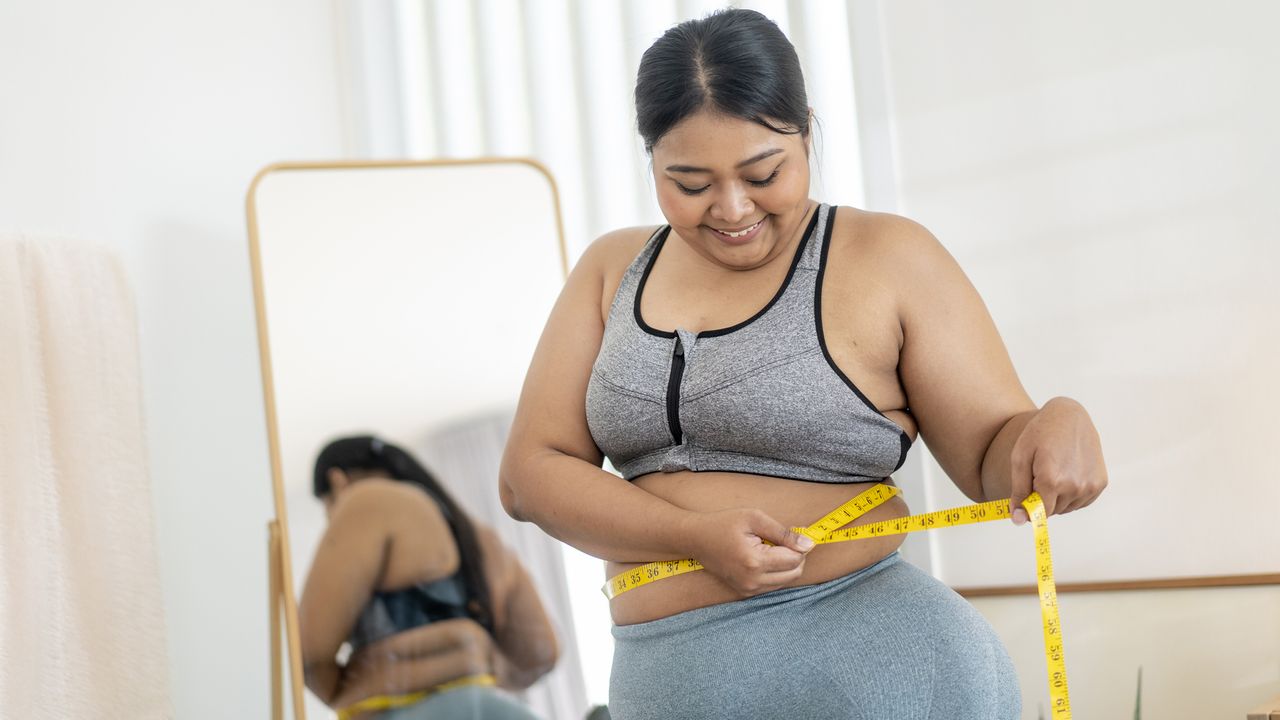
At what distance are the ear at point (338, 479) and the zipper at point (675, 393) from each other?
1364mm

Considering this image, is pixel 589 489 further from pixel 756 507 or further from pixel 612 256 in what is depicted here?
pixel 612 256

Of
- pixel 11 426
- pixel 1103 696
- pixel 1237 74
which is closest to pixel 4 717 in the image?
pixel 11 426

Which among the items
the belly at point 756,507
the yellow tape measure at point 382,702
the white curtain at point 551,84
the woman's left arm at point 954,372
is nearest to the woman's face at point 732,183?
the woman's left arm at point 954,372

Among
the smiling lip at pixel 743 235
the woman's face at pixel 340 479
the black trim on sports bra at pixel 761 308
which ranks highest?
the smiling lip at pixel 743 235

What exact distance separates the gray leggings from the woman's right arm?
6 centimetres

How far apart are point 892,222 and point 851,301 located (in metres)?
0.12

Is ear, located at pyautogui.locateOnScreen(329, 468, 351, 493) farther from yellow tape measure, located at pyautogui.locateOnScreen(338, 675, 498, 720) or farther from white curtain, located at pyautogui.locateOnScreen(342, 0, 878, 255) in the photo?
white curtain, located at pyautogui.locateOnScreen(342, 0, 878, 255)

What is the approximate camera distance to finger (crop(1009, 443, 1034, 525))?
3.59 feet

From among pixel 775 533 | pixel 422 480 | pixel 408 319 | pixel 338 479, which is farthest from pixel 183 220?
pixel 775 533

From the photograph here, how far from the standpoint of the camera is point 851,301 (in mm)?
1245

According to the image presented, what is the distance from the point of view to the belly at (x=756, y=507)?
121 cm

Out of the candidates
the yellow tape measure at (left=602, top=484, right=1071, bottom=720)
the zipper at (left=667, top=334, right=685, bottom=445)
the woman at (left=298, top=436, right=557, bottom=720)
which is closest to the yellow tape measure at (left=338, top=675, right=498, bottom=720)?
the woman at (left=298, top=436, right=557, bottom=720)

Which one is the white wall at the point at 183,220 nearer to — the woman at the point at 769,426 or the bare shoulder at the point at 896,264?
the woman at the point at 769,426

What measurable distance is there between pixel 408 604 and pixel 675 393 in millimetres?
A: 1336
